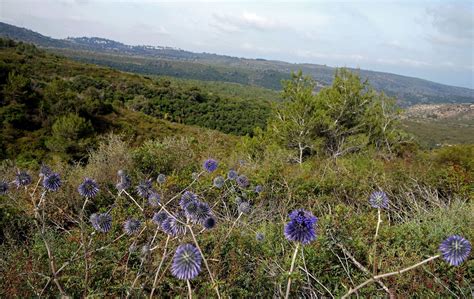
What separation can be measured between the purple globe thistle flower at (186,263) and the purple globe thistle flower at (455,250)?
142cm

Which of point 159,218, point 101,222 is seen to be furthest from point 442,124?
point 101,222

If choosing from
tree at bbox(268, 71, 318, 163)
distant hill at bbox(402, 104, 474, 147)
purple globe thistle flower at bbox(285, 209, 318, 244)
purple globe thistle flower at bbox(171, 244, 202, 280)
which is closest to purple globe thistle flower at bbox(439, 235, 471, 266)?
purple globe thistle flower at bbox(285, 209, 318, 244)

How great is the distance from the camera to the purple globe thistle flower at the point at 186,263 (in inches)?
70.4

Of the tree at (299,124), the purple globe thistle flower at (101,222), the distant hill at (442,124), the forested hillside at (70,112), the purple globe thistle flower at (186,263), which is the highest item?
the purple globe thistle flower at (186,263)

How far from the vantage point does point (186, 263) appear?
1.82 m

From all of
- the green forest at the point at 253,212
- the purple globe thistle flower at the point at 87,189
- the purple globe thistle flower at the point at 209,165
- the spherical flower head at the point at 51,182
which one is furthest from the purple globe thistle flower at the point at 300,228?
the spherical flower head at the point at 51,182

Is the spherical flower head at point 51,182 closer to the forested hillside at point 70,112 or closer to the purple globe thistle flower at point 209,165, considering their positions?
the purple globe thistle flower at point 209,165

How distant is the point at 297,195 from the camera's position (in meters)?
6.46

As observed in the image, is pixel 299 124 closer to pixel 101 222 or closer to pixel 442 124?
pixel 101 222

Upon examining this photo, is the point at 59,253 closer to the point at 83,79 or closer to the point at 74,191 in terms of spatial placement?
A: the point at 74,191

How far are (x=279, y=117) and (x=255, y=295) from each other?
13.6 m

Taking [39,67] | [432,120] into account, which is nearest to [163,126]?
[39,67]

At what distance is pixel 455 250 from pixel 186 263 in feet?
5.11

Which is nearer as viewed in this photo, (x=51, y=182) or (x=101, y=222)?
(x=101, y=222)
